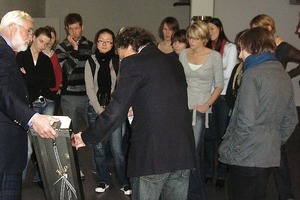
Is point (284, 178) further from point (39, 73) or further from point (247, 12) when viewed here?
point (247, 12)

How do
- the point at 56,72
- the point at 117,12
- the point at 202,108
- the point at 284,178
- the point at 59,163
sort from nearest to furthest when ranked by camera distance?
1. the point at 59,163
2. the point at 284,178
3. the point at 202,108
4. the point at 56,72
5. the point at 117,12

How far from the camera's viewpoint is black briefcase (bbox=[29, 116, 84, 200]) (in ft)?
8.68

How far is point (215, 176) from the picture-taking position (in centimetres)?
495

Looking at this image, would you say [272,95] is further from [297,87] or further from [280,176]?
[297,87]

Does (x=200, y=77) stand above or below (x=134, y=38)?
below

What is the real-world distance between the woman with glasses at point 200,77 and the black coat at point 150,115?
4.40ft

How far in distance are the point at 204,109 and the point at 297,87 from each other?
5.10 m

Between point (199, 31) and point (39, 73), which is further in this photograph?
point (39, 73)

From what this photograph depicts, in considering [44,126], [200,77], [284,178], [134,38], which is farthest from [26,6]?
[44,126]

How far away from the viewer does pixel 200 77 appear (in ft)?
13.4

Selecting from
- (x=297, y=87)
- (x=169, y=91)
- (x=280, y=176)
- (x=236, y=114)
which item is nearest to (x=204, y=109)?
(x=280, y=176)

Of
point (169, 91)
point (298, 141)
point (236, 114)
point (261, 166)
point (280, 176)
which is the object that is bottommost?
point (298, 141)

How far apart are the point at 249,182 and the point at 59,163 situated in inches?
44.8

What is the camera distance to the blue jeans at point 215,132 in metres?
4.49
